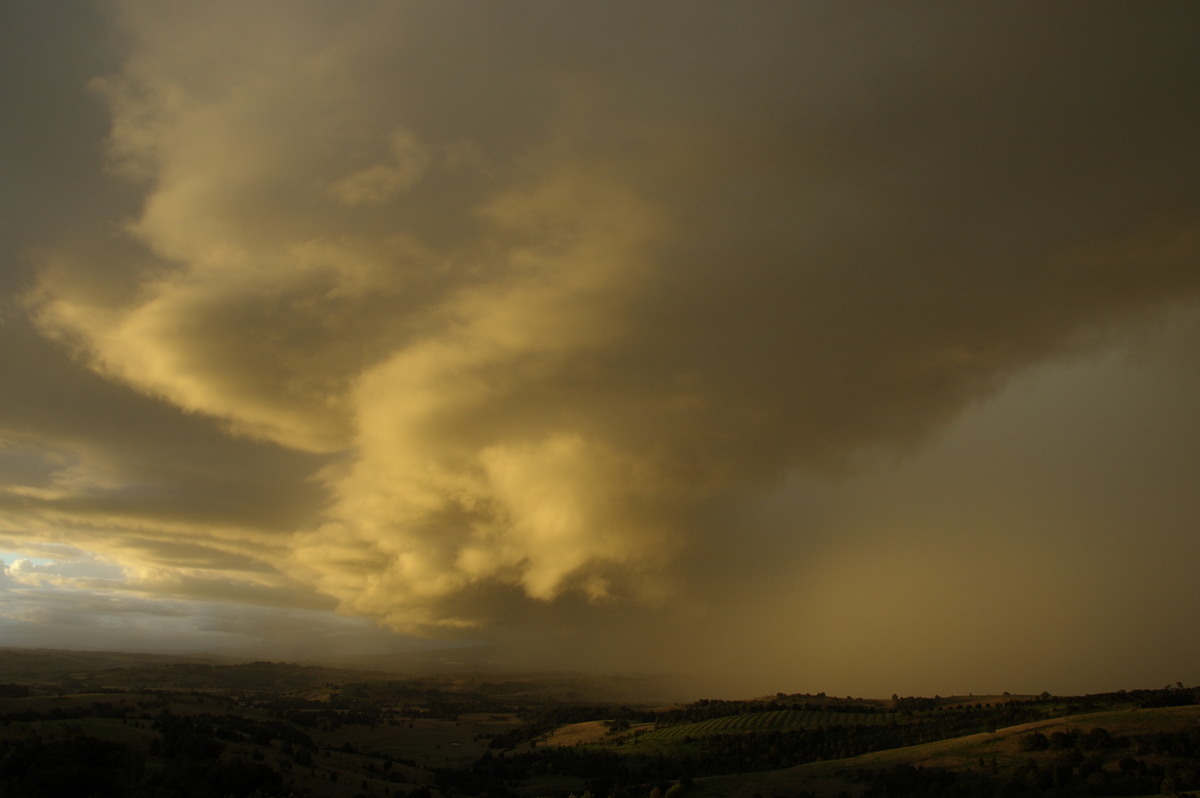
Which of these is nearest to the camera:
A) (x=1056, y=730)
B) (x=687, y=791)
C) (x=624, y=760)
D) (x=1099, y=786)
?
(x=1099, y=786)

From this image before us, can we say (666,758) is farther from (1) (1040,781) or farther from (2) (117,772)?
(2) (117,772)

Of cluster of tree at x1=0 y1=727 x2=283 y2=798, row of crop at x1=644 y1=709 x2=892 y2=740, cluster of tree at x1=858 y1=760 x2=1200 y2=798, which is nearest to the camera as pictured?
cluster of tree at x1=0 y1=727 x2=283 y2=798

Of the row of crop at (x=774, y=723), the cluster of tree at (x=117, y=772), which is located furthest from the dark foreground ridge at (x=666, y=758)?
the row of crop at (x=774, y=723)

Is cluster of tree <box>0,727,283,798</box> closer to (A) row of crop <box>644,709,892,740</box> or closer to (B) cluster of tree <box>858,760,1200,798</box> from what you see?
(B) cluster of tree <box>858,760,1200,798</box>

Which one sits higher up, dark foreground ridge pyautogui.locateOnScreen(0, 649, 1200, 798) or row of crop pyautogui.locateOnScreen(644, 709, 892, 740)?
dark foreground ridge pyautogui.locateOnScreen(0, 649, 1200, 798)

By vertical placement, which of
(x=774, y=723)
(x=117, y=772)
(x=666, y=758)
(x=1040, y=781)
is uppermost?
(x=1040, y=781)

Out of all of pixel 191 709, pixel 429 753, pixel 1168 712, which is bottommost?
pixel 429 753

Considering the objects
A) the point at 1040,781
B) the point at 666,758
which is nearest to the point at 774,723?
the point at 666,758

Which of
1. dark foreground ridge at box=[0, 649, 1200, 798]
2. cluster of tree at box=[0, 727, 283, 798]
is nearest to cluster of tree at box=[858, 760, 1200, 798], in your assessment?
dark foreground ridge at box=[0, 649, 1200, 798]

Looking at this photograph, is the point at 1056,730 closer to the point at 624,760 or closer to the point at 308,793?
the point at 624,760

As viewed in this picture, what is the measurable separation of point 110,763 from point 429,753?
125701 millimetres

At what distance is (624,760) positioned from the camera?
156875 mm

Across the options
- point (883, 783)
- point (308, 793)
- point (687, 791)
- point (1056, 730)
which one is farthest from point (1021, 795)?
point (308, 793)

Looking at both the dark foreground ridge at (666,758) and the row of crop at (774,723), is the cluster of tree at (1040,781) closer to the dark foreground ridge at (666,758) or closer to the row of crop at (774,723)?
the dark foreground ridge at (666,758)
